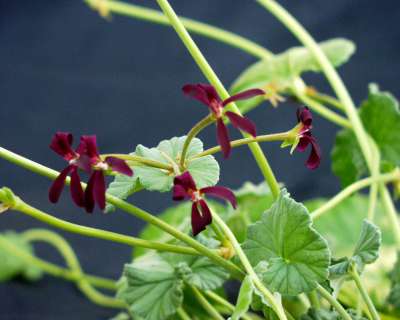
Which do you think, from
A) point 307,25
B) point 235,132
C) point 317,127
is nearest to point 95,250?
point 235,132

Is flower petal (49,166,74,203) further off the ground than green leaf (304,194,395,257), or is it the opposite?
green leaf (304,194,395,257)

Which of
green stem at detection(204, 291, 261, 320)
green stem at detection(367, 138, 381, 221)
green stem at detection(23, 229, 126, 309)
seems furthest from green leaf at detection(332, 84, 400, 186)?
green stem at detection(23, 229, 126, 309)

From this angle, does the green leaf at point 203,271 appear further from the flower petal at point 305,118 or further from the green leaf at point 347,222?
the green leaf at point 347,222

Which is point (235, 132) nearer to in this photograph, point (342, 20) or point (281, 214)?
point (342, 20)

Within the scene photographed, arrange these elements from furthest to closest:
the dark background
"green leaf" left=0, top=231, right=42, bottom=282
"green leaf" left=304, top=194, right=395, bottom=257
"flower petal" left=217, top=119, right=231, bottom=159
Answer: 1. the dark background
2. "green leaf" left=0, top=231, right=42, bottom=282
3. "green leaf" left=304, top=194, right=395, bottom=257
4. "flower petal" left=217, top=119, right=231, bottom=159

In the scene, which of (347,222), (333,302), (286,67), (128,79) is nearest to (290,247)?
(333,302)

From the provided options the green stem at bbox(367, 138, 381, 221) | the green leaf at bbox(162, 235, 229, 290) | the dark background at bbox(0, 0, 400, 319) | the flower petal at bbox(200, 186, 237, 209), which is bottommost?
the green leaf at bbox(162, 235, 229, 290)

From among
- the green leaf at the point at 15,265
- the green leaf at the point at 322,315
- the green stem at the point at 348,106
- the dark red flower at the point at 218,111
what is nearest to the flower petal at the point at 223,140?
the dark red flower at the point at 218,111

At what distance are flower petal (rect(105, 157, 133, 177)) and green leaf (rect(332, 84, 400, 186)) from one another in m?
0.27

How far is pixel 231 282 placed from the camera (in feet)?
2.09

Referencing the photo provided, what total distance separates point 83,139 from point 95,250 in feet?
2.68

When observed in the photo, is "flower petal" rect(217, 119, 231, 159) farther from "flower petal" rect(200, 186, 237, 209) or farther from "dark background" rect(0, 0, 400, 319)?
"dark background" rect(0, 0, 400, 319)

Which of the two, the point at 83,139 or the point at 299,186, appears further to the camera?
the point at 299,186

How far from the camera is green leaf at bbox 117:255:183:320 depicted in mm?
387
